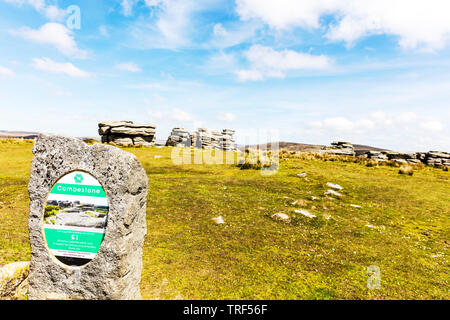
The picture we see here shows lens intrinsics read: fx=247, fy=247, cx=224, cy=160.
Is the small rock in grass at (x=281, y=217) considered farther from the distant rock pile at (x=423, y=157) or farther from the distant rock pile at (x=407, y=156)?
the distant rock pile at (x=423, y=157)

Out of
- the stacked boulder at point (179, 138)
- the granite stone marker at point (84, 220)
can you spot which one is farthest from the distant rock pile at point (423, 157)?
the granite stone marker at point (84, 220)

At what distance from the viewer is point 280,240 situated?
9.23m

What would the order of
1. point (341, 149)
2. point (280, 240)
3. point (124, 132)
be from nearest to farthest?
point (280, 240), point (124, 132), point (341, 149)

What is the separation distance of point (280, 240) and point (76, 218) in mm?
6765

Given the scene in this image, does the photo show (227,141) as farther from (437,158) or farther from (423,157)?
(437,158)

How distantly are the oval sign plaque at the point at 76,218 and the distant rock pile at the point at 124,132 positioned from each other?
42.2 metres

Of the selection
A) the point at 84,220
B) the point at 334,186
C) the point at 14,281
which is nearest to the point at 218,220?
the point at 84,220

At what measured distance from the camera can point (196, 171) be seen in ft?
74.7

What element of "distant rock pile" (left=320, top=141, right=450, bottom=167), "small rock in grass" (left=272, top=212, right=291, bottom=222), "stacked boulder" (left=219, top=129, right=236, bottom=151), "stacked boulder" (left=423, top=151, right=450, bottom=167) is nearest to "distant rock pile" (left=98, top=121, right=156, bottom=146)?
"stacked boulder" (left=219, top=129, right=236, bottom=151)

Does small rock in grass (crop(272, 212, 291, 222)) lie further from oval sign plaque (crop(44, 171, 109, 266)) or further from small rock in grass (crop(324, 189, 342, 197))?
oval sign plaque (crop(44, 171, 109, 266))

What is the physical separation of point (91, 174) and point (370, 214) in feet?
42.9

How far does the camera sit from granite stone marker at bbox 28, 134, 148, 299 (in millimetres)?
5125

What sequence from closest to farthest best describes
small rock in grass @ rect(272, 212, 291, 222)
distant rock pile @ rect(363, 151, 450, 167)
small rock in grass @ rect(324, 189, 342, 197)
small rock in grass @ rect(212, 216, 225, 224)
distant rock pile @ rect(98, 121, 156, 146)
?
1. small rock in grass @ rect(212, 216, 225, 224)
2. small rock in grass @ rect(272, 212, 291, 222)
3. small rock in grass @ rect(324, 189, 342, 197)
4. distant rock pile @ rect(363, 151, 450, 167)
5. distant rock pile @ rect(98, 121, 156, 146)

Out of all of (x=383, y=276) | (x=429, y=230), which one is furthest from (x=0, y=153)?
(x=429, y=230)
